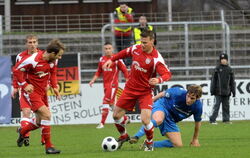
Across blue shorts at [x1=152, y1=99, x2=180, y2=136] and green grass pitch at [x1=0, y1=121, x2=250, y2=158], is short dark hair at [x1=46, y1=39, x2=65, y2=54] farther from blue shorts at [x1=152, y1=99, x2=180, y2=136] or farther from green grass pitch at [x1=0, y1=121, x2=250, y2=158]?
blue shorts at [x1=152, y1=99, x2=180, y2=136]

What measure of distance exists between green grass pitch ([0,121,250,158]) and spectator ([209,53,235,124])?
59cm

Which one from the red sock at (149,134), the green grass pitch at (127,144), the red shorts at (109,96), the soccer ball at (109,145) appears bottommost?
the green grass pitch at (127,144)

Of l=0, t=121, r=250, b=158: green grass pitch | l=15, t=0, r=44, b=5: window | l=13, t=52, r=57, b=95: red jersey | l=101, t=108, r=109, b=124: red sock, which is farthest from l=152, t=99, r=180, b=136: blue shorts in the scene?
l=15, t=0, r=44, b=5: window

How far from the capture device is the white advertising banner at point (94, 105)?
21.3m

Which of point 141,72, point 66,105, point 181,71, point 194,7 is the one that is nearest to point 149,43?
point 141,72

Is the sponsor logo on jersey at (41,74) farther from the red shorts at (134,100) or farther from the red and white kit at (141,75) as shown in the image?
the red shorts at (134,100)

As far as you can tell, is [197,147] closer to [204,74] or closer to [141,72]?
[141,72]

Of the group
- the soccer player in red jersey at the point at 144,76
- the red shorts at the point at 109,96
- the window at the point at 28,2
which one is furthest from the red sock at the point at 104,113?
the window at the point at 28,2

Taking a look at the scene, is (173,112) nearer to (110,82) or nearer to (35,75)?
(35,75)

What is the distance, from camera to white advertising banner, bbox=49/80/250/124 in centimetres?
2128

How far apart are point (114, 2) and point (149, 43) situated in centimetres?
1648

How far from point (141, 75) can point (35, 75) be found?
1816 millimetres

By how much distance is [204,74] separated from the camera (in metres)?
22.9

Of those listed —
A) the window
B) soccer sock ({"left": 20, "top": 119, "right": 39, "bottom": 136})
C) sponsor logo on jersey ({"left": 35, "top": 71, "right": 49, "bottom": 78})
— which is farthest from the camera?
the window
